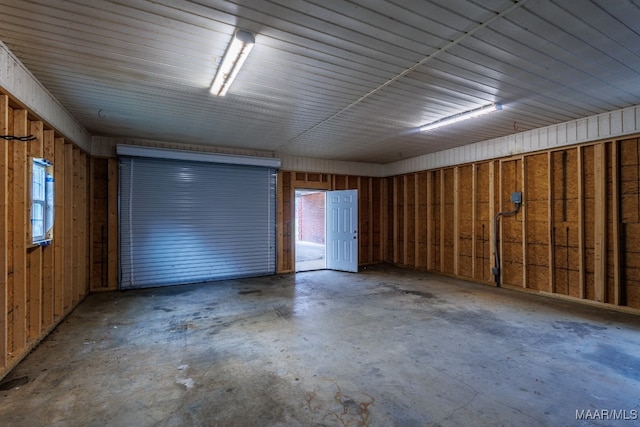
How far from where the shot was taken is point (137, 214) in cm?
611

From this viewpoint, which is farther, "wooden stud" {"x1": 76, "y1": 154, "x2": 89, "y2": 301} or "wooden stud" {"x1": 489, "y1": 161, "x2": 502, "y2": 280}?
"wooden stud" {"x1": 489, "y1": 161, "x2": 502, "y2": 280}

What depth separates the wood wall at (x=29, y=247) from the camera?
109 inches

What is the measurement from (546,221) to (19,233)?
25.2 ft

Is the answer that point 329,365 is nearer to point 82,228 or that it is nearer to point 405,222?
point 82,228

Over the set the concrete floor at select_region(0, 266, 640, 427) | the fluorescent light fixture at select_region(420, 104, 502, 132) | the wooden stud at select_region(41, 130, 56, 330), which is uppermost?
the fluorescent light fixture at select_region(420, 104, 502, 132)

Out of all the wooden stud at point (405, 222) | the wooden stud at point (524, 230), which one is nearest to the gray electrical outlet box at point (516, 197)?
Result: the wooden stud at point (524, 230)

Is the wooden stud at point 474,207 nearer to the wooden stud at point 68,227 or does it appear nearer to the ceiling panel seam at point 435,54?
the ceiling panel seam at point 435,54

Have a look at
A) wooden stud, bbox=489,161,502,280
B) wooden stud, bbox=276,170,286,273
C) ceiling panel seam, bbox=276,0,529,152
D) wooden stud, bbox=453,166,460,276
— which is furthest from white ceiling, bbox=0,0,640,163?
wooden stud, bbox=276,170,286,273

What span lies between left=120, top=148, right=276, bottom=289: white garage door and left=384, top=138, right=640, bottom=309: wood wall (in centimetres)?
420

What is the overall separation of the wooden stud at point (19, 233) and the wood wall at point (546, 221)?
7.50 meters

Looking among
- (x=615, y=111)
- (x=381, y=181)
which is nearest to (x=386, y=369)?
(x=615, y=111)

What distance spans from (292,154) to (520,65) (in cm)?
538

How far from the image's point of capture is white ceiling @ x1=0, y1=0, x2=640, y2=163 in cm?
237

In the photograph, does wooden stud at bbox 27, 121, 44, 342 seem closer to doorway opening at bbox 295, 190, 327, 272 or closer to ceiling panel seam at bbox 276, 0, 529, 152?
ceiling panel seam at bbox 276, 0, 529, 152
